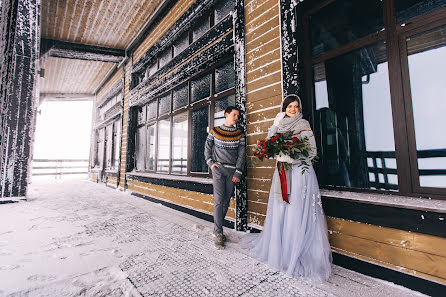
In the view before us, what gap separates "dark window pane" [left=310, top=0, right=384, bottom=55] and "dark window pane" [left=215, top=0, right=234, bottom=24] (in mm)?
1795

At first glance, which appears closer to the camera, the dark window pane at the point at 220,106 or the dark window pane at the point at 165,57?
the dark window pane at the point at 220,106

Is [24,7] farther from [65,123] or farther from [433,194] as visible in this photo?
[65,123]

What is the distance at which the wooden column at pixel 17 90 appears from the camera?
5175 millimetres

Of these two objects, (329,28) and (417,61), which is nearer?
(417,61)

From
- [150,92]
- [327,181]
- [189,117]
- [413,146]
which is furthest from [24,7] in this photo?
[413,146]

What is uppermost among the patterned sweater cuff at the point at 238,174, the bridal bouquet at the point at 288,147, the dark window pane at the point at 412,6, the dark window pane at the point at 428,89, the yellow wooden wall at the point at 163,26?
the yellow wooden wall at the point at 163,26

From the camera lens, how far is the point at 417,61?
1934 millimetres

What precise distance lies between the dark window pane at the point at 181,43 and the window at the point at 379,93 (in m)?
3.15

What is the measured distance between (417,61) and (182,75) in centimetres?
402

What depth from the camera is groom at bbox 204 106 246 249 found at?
2773 millimetres

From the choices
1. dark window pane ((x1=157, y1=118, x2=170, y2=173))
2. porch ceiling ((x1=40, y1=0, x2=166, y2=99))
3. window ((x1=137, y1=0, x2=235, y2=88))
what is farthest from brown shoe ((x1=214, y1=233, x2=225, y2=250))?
porch ceiling ((x1=40, y1=0, x2=166, y2=99))

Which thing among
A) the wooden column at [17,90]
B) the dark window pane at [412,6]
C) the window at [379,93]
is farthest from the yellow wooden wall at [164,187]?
the dark window pane at [412,6]

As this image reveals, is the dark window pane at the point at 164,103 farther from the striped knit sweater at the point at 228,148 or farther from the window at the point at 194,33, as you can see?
the striped knit sweater at the point at 228,148

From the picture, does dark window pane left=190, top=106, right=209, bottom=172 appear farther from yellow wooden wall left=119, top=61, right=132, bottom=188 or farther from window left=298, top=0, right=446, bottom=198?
yellow wooden wall left=119, top=61, right=132, bottom=188
